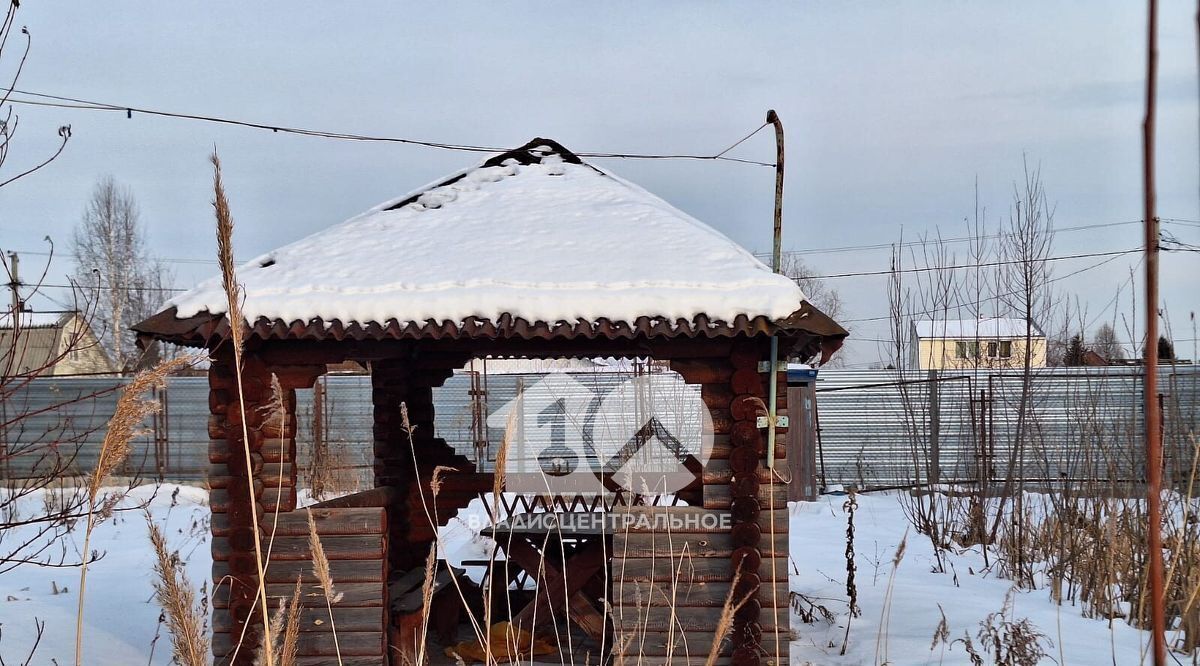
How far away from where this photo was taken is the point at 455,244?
6.18 meters

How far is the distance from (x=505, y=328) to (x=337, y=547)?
1.75 metres

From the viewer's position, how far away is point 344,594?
5.64 m

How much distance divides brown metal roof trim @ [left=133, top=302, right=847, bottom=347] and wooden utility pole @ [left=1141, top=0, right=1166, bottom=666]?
4272 millimetres

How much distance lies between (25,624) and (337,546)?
370 centimetres

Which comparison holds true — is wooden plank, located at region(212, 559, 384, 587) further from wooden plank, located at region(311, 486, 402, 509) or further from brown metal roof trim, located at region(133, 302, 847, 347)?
brown metal roof trim, located at region(133, 302, 847, 347)

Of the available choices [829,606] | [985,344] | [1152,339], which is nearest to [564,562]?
[829,606]

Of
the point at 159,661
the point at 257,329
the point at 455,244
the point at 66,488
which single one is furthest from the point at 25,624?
the point at 66,488

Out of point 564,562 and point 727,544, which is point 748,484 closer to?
point 727,544

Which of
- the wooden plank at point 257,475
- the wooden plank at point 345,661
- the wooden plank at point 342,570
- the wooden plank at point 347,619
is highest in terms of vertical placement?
the wooden plank at point 257,475

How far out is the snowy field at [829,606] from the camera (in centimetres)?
641

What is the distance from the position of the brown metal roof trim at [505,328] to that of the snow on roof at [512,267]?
0.05 m

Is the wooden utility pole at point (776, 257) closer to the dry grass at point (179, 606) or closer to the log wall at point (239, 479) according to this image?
the log wall at point (239, 479)

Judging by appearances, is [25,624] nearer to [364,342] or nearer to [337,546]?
[337,546]

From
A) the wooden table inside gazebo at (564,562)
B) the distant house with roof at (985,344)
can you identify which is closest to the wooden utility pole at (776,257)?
the wooden table inside gazebo at (564,562)
